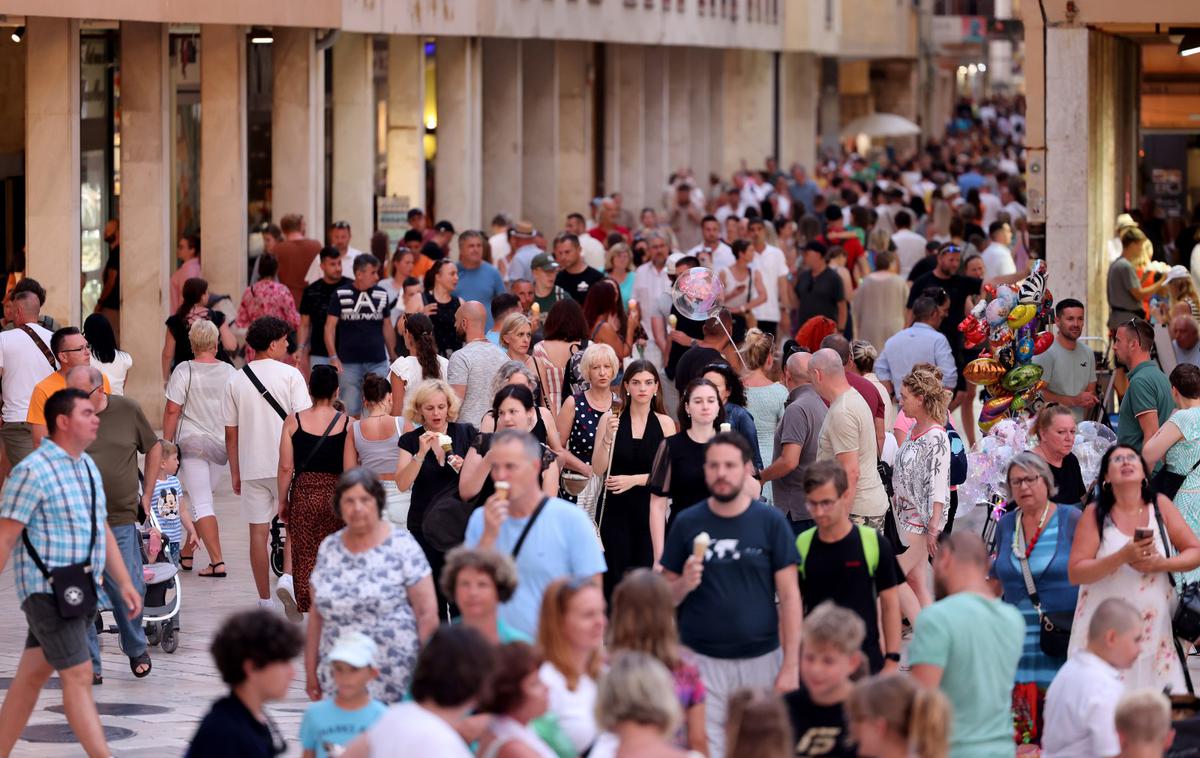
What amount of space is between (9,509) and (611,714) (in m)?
3.75

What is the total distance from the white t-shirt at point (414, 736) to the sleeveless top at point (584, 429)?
5.43 m

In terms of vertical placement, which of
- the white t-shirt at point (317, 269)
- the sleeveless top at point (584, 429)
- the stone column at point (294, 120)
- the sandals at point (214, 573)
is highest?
the stone column at point (294, 120)

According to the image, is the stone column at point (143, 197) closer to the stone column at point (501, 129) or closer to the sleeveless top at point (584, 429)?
the sleeveless top at point (584, 429)

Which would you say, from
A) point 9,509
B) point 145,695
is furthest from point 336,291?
point 9,509

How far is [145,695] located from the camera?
39.1 ft

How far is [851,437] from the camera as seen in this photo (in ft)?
40.0

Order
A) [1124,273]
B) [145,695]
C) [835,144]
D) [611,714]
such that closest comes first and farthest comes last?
[611,714] < [145,695] < [1124,273] < [835,144]

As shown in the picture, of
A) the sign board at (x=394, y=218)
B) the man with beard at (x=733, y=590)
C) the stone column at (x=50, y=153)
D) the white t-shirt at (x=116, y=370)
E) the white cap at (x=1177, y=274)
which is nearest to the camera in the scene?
the man with beard at (x=733, y=590)

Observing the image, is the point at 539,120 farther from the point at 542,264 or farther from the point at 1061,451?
the point at 1061,451

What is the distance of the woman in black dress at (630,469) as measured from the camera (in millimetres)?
11875

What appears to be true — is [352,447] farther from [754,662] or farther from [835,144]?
[835,144]

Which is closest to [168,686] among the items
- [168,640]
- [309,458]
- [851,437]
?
[168,640]

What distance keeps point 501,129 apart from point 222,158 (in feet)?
36.4

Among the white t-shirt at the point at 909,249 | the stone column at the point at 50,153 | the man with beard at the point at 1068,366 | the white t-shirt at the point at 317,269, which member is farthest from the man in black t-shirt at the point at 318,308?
the white t-shirt at the point at 909,249
